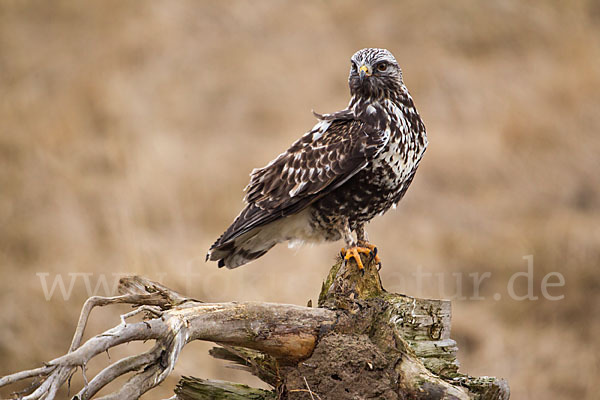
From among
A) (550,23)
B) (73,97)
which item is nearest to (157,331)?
(73,97)

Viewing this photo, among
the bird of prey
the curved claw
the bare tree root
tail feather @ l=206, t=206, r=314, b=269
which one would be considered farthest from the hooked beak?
the bare tree root

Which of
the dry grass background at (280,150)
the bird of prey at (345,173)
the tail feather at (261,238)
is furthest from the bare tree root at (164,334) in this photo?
the dry grass background at (280,150)

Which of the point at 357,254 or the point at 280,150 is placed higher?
the point at 280,150

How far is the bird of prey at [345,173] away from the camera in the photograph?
11.9 ft

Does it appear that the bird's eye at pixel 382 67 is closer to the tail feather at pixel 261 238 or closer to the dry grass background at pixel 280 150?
the tail feather at pixel 261 238

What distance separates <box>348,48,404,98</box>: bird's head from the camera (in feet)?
12.3

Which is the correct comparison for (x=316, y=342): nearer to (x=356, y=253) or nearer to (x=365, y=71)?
(x=356, y=253)

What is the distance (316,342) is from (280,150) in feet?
16.3

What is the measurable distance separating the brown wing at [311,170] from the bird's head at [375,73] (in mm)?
217

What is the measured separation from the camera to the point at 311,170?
3.70m

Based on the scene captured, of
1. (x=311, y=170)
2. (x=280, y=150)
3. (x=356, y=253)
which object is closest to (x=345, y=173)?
(x=311, y=170)

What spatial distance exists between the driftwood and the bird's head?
1065mm

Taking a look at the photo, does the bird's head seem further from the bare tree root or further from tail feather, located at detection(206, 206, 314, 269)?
the bare tree root

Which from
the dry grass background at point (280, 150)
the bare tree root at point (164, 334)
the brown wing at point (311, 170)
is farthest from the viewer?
the dry grass background at point (280, 150)
